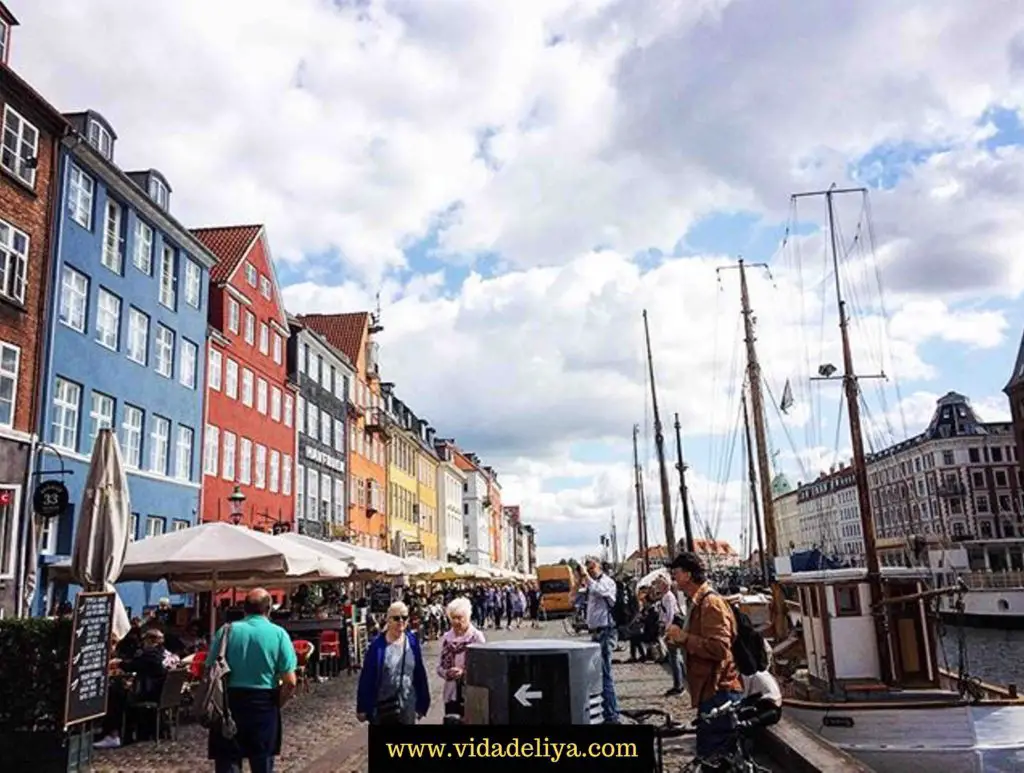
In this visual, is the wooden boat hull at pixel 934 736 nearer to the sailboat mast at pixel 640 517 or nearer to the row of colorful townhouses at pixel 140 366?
the row of colorful townhouses at pixel 140 366

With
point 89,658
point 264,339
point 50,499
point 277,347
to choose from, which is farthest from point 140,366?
point 89,658

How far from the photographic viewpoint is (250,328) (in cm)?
3675

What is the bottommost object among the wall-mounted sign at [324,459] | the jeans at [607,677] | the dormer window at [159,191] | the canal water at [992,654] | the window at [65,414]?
the canal water at [992,654]

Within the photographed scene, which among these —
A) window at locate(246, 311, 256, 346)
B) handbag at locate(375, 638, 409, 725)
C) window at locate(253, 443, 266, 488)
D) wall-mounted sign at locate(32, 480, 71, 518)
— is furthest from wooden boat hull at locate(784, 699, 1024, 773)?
window at locate(246, 311, 256, 346)

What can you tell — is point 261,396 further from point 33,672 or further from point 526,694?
point 526,694

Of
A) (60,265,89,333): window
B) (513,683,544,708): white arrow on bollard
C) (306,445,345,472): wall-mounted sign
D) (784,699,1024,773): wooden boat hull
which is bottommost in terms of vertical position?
(784,699,1024,773): wooden boat hull

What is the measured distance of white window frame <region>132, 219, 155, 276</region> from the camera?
27.5m

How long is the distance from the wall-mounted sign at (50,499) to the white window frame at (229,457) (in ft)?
38.5

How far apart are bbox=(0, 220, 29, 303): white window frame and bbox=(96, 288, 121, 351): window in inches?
127

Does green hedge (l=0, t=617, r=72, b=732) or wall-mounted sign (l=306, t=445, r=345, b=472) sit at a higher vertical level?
wall-mounted sign (l=306, t=445, r=345, b=472)

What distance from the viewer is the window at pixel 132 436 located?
26297mm

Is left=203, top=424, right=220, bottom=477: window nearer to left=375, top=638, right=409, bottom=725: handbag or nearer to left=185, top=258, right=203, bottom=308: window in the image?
left=185, top=258, right=203, bottom=308: window

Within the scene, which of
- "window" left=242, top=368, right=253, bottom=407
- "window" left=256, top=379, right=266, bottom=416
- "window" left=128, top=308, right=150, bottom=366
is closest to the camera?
"window" left=128, top=308, right=150, bottom=366

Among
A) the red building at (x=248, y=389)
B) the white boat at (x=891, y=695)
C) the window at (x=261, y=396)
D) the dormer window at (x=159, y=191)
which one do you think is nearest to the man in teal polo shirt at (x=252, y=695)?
the white boat at (x=891, y=695)
